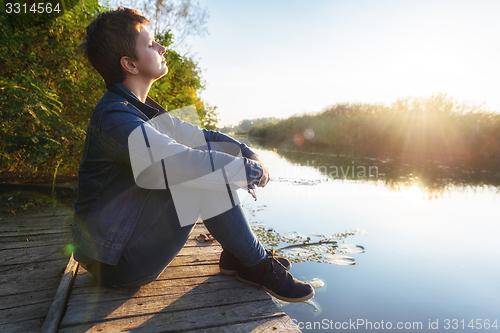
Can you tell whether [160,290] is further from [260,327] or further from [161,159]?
[161,159]

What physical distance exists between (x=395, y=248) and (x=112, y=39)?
3505 millimetres

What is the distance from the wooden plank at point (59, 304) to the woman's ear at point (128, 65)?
3.51 ft

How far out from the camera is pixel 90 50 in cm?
131

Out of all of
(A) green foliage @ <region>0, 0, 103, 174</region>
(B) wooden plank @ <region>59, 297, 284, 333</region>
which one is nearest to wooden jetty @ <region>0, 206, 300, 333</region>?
(B) wooden plank @ <region>59, 297, 284, 333</region>

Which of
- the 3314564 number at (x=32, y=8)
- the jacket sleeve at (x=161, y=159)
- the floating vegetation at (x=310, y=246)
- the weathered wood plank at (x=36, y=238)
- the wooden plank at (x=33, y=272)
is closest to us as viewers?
the jacket sleeve at (x=161, y=159)

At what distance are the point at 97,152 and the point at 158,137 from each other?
320 mm

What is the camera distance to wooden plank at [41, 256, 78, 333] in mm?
1078

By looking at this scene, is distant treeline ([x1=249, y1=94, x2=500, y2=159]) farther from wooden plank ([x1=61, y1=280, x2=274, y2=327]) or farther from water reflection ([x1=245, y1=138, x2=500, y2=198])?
wooden plank ([x1=61, y1=280, x2=274, y2=327])

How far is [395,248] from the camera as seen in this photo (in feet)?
11.0

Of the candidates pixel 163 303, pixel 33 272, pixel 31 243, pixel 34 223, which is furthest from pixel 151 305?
pixel 34 223

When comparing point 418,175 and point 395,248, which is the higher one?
point 418,175

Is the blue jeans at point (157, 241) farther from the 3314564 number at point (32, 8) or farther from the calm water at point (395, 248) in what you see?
the 3314564 number at point (32, 8)

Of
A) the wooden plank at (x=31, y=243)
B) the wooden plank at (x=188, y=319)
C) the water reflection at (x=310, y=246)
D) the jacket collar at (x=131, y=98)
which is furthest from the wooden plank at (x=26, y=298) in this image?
the water reflection at (x=310, y=246)

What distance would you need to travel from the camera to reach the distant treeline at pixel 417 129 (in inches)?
477
